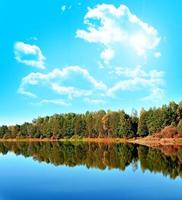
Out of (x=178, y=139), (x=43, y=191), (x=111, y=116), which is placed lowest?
(x=43, y=191)

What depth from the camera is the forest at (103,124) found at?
11725 centimetres

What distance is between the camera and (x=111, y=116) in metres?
136

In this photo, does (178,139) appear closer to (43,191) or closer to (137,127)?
(137,127)

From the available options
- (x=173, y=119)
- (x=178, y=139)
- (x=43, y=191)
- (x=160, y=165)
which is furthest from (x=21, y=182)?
(x=173, y=119)

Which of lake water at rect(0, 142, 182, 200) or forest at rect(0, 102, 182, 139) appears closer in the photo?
lake water at rect(0, 142, 182, 200)

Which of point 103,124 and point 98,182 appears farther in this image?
point 103,124

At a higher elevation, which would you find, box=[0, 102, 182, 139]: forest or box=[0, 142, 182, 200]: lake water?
box=[0, 102, 182, 139]: forest

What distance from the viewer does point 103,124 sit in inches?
5404

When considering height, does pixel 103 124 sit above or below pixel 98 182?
above

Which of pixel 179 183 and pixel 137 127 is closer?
pixel 179 183

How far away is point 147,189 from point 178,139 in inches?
2777

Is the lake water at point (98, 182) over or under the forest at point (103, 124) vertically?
under

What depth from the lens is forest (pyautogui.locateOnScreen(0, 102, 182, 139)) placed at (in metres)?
117

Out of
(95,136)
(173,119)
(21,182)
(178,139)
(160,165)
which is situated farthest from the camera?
(95,136)
